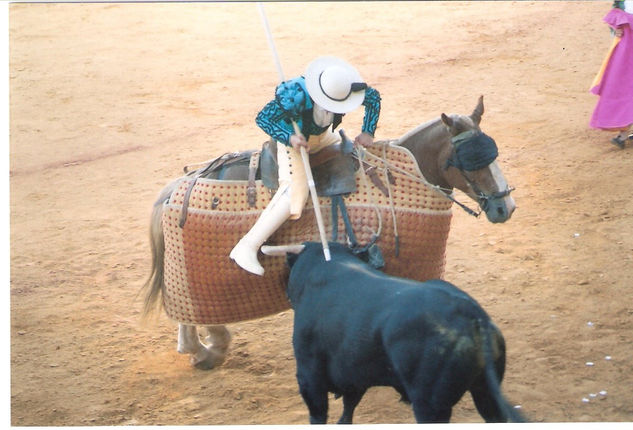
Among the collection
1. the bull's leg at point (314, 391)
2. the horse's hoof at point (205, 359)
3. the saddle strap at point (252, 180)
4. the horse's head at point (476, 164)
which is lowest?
the horse's hoof at point (205, 359)

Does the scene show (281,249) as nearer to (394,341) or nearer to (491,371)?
(394,341)

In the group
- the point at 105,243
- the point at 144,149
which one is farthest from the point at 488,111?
the point at 105,243

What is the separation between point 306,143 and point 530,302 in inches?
91.1

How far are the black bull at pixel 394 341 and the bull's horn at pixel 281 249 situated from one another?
202mm

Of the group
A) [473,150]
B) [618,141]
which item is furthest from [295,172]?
[618,141]

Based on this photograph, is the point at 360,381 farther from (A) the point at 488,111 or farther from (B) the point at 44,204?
(A) the point at 488,111

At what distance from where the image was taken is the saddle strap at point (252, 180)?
5.04 meters

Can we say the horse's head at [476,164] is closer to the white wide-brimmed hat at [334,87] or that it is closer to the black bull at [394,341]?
the white wide-brimmed hat at [334,87]

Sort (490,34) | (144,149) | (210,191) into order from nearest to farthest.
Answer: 1. (210,191)
2. (144,149)
3. (490,34)

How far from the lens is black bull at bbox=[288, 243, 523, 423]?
3744 mm

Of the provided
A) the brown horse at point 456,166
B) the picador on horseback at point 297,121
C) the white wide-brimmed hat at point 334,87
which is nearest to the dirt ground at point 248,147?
the brown horse at point 456,166

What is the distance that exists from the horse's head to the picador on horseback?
45 cm

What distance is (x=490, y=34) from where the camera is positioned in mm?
12227

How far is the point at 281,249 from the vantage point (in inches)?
186
